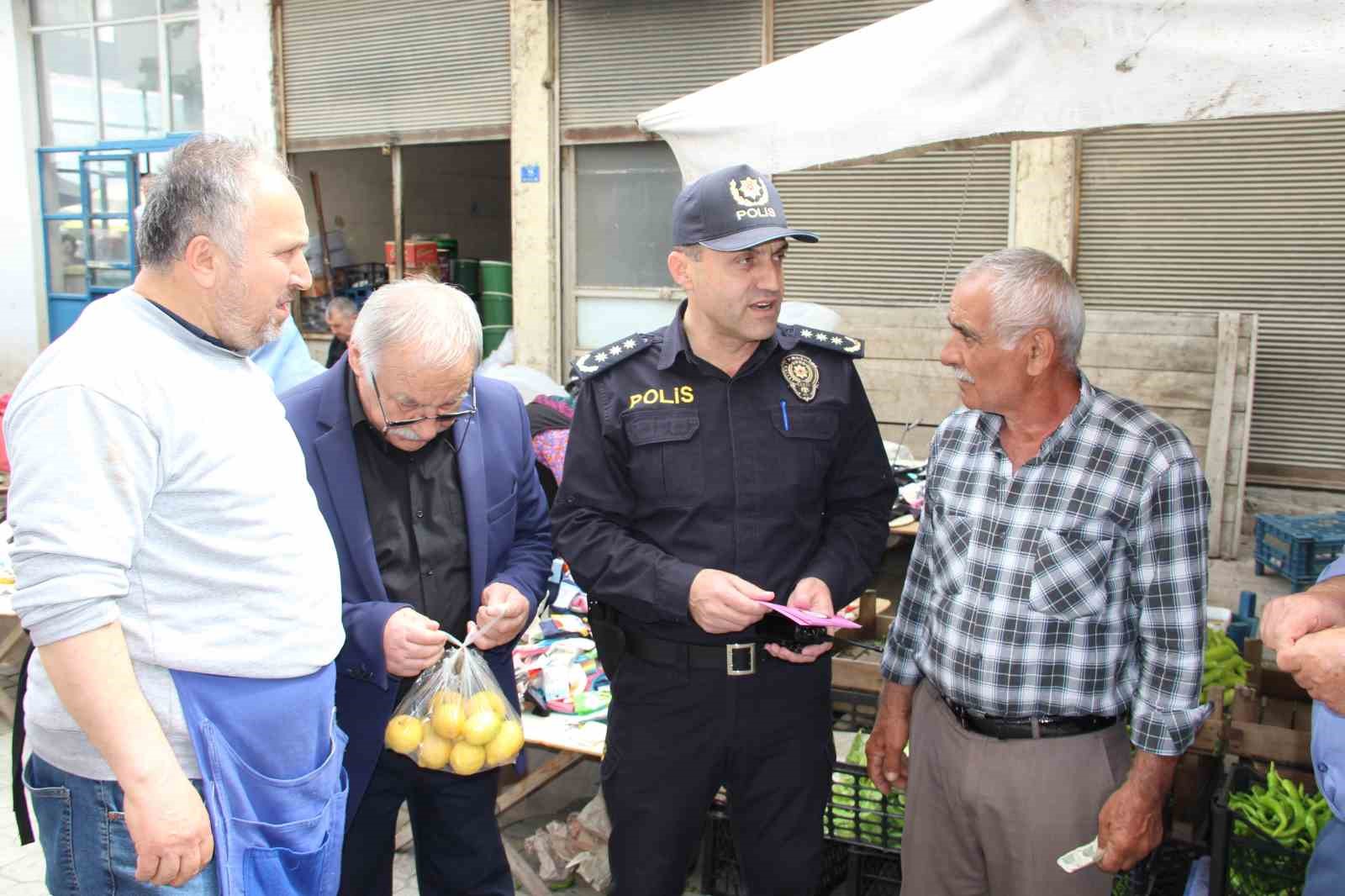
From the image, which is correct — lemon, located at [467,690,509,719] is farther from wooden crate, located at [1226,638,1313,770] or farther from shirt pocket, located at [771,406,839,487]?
wooden crate, located at [1226,638,1313,770]

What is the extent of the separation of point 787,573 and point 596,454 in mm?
554

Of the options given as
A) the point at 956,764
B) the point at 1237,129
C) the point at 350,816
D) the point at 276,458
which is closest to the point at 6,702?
the point at 350,816

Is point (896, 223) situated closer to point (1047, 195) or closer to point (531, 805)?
point (1047, 195)

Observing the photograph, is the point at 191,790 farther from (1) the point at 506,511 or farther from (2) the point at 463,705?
(1) the point at 506,511

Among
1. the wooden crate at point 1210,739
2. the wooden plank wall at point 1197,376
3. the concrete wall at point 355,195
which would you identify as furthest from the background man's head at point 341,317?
the wooden crate at point 1210,739

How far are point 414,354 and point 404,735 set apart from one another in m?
0.86

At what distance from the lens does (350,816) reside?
8.09 feet

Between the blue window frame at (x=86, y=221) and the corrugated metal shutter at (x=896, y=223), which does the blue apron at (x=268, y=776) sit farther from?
the blue window frame at (x=86, y=221)

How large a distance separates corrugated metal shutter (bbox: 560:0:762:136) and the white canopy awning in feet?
14.6

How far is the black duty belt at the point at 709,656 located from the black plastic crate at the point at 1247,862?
3.95 ft

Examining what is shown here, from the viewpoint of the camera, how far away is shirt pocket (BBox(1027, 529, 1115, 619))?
2.25 m

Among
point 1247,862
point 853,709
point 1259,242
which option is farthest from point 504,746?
point 1259,242

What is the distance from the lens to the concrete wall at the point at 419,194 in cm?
1110

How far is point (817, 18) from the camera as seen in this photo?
24.1 ft
